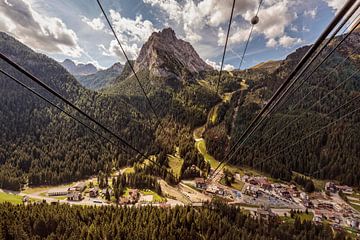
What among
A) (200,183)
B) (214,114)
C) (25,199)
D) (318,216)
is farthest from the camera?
(214,114)

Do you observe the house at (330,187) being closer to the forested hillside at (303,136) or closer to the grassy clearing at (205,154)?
the forested hillside at (303,136)

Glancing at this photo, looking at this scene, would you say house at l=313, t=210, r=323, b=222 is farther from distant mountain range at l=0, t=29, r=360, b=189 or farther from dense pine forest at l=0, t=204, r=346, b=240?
distant mountain range at l=0, t=29, r=360, b=189

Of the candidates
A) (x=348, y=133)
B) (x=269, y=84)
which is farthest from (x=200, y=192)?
(x=269, y=84)

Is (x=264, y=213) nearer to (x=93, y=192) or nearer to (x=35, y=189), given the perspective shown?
(x=93, y=192)

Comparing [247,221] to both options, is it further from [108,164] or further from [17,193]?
[17,193]

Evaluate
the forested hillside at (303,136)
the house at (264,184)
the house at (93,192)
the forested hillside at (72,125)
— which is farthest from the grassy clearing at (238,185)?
the house at (93,192)

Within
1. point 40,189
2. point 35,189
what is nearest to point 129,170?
point 40,189
